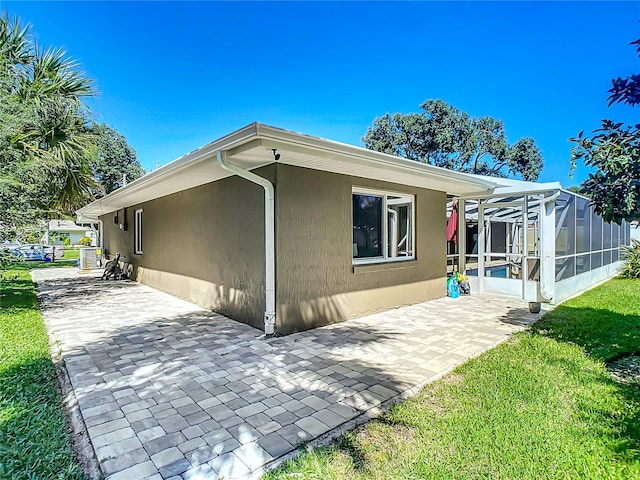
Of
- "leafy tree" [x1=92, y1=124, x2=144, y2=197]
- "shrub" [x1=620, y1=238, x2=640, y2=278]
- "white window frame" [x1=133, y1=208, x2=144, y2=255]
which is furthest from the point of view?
"leafy tree" [x1=92, y1=124, x2=144, y2=197]

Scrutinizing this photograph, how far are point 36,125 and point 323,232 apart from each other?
7.24 m

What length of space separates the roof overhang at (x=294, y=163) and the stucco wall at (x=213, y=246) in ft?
1.47

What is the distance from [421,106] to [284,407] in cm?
2610

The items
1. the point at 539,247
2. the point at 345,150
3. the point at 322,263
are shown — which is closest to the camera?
the point at 345,150

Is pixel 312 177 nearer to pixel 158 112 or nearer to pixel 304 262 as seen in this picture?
pixel 304 262

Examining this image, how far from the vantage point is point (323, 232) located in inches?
244

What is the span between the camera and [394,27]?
11812mm

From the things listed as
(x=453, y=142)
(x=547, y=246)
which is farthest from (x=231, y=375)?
(x=453, y=142)

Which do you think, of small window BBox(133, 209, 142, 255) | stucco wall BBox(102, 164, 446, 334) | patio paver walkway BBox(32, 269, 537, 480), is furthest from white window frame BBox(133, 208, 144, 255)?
patio paver walkway BBox(32, 269, 537, 480)

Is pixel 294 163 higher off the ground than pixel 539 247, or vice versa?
pixel 294 163

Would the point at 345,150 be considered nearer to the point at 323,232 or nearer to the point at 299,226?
the point at 299,226

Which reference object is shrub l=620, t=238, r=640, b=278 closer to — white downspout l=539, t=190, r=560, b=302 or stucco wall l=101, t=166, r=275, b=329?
white downspout l=539, t=190, r=560, b=302

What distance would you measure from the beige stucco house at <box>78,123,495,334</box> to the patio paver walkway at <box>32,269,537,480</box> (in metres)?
0.59

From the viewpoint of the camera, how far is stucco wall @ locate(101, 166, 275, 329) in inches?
241
